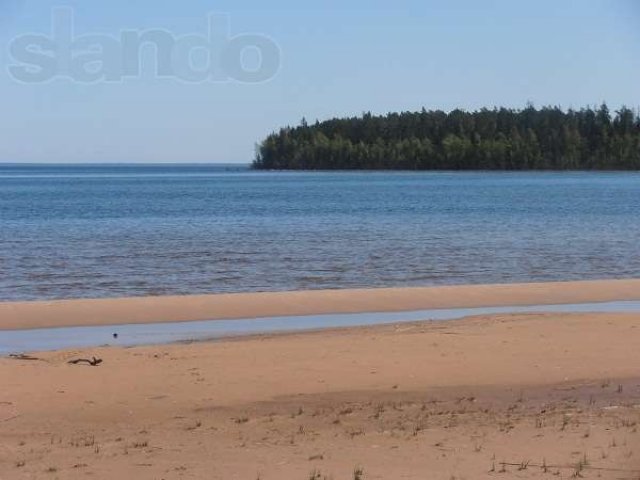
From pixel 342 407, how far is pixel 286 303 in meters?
9.73

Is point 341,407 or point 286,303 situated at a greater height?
point 341,407

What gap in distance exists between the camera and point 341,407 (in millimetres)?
9758

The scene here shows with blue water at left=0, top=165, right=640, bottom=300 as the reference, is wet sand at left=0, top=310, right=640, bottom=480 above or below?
above

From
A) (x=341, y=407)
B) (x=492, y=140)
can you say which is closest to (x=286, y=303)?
(x=341, y=407)

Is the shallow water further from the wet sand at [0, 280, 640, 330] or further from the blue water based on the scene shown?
the blue water

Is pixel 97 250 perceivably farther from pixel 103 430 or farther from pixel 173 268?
pixel 103 430

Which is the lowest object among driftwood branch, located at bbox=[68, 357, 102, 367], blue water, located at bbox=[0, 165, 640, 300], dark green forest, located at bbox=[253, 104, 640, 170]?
blue water, located at bbox=[0, 165, 640, 300]

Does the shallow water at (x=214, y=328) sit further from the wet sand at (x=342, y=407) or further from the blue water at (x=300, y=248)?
the blue water at (x=300, y=248)

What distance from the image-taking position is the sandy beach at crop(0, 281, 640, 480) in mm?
7488

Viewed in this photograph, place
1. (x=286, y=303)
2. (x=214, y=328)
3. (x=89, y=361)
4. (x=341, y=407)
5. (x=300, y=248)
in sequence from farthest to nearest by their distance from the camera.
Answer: (x=300, y=248), (x=286, y=303), (x=214, y=328), (x=89, y=361), (x=341, y=407)

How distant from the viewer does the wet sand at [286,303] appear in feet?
57.6

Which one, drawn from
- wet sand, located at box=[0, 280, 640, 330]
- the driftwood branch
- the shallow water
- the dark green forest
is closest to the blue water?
wet sand, located at box=[0, 280, 640, 330]

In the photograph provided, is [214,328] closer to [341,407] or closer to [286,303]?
[286,303]

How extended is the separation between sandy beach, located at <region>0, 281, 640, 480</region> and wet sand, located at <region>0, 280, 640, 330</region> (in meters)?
3.44
